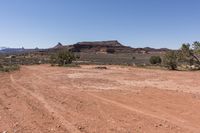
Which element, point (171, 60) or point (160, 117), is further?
point (171, 60)

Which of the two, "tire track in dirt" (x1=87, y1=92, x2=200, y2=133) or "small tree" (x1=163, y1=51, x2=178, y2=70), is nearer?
"tire track in dirt" (x1=87, y1=92, x2=200, y2=133)

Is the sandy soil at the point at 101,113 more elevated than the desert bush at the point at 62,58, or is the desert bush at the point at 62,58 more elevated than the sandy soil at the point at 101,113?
the desert bush at the point at 62,58

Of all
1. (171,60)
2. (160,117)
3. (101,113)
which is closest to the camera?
(160,117)

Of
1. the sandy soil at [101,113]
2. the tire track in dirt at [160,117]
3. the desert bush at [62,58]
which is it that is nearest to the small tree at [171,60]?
the desert bush at [62,58]

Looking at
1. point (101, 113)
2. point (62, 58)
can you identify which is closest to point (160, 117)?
point (101, 113)

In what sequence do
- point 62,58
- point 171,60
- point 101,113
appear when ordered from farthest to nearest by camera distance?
point 62,58, point 171,60, point 101,113

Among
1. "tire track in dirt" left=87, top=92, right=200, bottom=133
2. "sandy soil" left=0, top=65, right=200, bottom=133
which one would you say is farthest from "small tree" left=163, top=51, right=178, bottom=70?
"tire track in dirt" left=87, top=92, right=200, bottom=133

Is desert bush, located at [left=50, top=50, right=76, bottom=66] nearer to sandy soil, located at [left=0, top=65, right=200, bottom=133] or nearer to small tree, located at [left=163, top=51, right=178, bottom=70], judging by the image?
small tree, located at [left=163, top=51, right=178, bottom=70]

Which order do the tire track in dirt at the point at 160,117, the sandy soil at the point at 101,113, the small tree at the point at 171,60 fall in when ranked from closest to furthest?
the sandy soil at the point at 101,113, the tire track in dirt at the point at 160,117, the small tree at the point at 171,60

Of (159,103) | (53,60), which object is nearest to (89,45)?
(53,60)

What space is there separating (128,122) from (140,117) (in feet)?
2.77

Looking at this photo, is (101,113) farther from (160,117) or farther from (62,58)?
(62,58)

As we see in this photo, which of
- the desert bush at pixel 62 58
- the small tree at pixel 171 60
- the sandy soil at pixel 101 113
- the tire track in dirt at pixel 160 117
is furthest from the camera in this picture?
the desert bush at pixel 62 58

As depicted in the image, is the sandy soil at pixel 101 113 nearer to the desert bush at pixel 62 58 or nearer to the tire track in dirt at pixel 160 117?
the tire track in dirt at pixel 160 117
